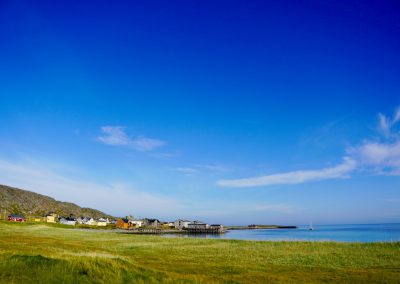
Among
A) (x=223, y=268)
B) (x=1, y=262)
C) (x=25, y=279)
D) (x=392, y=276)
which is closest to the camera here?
(x=25, y=279)

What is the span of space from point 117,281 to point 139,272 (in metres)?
2.55

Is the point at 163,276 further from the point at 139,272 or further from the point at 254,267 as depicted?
the point at 254,267

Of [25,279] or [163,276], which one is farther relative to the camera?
[163,276]

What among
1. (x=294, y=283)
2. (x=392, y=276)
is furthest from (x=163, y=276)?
(x=392, y=276)

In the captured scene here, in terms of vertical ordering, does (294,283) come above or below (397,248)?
below

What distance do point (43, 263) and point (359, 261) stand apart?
96.8 ft

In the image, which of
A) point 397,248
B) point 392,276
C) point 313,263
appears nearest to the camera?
point 392,276

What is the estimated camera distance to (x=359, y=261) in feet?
112

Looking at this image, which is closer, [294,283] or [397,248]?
[294,283]

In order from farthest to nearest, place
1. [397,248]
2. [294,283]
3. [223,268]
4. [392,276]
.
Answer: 1. [397,248]
2. [223,268]
3. [392,276]
4. [294,283]

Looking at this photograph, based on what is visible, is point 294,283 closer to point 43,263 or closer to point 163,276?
point 163,276

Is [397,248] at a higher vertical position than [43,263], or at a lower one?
higher

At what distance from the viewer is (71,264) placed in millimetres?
20266

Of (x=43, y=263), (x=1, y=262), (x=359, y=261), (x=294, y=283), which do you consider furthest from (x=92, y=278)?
(x=359, y=261)
